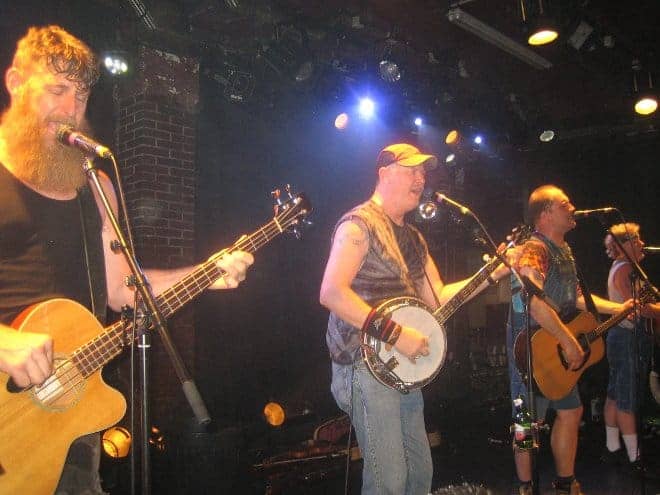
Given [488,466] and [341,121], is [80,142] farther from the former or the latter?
[341,121]

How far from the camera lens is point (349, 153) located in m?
8.52

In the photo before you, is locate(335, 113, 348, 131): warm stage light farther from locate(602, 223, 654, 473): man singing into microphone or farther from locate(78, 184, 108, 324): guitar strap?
locate(78, 184, 108, 324): guitar strap

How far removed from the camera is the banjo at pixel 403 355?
3.13 m

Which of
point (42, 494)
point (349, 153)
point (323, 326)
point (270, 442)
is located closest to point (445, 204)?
point (42, 494)

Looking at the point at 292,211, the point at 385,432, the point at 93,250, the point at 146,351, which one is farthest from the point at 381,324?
A: the point at 93,250

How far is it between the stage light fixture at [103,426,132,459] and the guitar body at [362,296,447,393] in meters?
2.39

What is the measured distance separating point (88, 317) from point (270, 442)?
373 centimetres

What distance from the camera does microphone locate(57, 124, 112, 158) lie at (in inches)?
83.7

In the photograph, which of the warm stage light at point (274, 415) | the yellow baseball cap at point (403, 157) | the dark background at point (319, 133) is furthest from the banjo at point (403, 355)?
the warm stage light at point (274, 415)

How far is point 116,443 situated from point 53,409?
88.1 inches

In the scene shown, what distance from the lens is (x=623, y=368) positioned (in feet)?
22.0

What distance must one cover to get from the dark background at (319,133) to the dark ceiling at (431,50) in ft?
0.08

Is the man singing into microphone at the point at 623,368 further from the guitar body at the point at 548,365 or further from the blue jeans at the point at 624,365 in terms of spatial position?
the guitar body at the point at 548,365

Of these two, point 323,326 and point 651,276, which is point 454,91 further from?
point 651,276
